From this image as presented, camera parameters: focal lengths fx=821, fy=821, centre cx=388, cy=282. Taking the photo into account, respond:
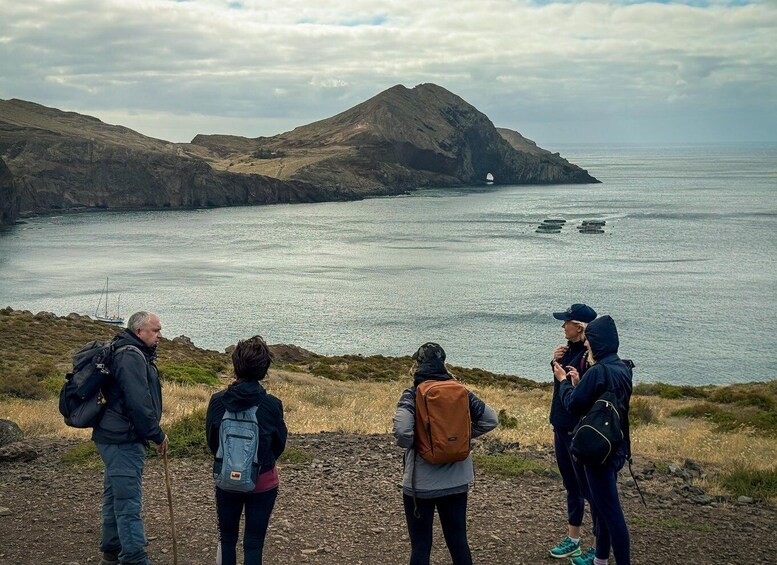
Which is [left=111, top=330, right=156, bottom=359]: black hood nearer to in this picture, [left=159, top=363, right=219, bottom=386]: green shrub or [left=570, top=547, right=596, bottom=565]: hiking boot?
[left=570, top=547, right=596, bottom=565]: hiking boot

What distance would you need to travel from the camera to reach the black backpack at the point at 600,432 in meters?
6.05

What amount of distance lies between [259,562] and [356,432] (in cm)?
647

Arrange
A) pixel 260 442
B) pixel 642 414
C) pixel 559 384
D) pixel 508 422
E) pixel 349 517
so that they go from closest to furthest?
pixel 260 442, pixel 559 384, pixel 349 517, pixel 508 422, pixel 642 414

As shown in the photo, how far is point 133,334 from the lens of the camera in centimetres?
627

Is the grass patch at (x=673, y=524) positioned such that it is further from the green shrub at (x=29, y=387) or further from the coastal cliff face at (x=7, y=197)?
the coastal cliff face at (x=7, y=197)

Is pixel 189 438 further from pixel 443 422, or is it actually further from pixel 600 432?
pixel 600 432

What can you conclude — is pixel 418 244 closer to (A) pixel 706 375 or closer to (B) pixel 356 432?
(A) pixel 706 375

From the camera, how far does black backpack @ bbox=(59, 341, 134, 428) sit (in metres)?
6.10

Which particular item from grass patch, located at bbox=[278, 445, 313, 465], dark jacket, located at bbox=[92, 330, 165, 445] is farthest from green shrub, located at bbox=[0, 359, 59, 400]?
dark jacket, located at bbox=[92, 330, 165, 445]

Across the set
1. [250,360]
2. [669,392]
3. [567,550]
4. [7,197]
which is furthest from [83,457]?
[7,197]

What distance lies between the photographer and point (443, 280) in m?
73.4

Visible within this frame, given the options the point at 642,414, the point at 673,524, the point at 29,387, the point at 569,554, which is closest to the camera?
the point at 569,554

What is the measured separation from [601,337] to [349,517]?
3449mm

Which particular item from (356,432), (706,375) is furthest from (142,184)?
(356,432)
